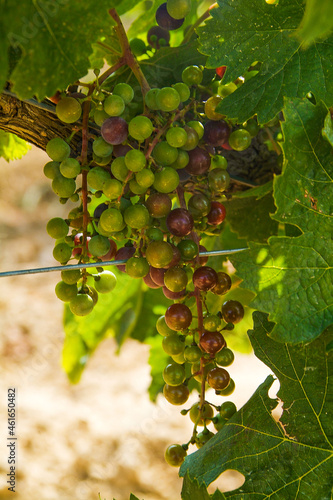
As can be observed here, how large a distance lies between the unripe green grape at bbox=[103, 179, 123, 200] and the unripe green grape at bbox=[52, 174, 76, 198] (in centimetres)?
4

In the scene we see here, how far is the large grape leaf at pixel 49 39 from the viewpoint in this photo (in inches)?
17.8

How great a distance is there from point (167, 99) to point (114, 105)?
0.20 ft

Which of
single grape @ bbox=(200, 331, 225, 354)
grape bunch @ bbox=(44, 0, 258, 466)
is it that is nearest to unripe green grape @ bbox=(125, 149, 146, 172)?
grape bunch @ bbox=(44, 0, 258, 466)

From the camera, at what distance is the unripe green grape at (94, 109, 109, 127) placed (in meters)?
0.60

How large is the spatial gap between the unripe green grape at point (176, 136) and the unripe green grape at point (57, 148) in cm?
12

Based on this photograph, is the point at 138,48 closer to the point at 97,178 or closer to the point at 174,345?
the point at 97,178

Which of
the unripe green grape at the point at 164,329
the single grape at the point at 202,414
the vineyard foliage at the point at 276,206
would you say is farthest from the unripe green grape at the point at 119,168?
the single grape at the point at 202,414

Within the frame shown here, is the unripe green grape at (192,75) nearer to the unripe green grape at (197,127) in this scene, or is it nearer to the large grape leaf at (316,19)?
the unripe green grape at (197,127)

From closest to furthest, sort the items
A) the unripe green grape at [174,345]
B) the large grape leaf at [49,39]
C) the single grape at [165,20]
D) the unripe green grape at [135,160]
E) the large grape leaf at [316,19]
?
1. the large grape leaf at [316,19]
2. the large grape leaf at [49,39]
3. the unripe green grape at [135,160]
4. the unripe green grape at [174,345]
5. the single grape at [165,20]

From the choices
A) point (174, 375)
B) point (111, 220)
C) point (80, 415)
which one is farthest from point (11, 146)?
point (80, 415)

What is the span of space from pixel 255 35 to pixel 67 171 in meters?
0.28

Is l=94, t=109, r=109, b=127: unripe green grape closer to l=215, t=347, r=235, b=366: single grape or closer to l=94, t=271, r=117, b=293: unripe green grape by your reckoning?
l=94, t=271, r=117, b=293: unripe green grape

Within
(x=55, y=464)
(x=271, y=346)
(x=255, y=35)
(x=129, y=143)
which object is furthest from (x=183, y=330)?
(x=55, y=464)

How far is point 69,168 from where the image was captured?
59cm
